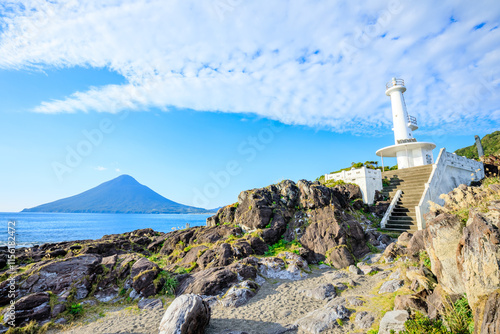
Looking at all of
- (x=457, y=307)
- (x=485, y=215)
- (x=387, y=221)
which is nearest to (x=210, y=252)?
(x=457, y=307)

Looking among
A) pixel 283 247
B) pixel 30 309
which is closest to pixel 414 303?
pixel 283 247

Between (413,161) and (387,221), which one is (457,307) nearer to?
(387,221)

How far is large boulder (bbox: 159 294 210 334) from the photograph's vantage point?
6.77 metres

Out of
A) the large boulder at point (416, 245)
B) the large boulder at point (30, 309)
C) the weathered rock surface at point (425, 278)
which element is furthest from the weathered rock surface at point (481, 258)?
the large boulder at point (30, 309)

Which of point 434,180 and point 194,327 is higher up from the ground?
point 434,180

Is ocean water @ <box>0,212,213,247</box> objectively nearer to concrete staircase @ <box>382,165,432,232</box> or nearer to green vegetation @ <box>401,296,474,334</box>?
green vegetation @ <box>401,296,474,334</box>

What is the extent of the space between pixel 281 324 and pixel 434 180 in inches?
770

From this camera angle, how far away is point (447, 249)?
596 cm

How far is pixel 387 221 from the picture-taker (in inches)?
736

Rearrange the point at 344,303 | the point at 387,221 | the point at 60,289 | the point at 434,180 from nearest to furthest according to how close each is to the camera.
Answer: the point at 344,303
the point at 60,289
the point at 387,221
the point at 434,180

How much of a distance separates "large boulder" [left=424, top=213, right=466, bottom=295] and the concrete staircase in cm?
1275

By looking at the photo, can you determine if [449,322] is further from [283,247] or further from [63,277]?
[63,277]

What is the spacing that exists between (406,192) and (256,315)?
744 inches

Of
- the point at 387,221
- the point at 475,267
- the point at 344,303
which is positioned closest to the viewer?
the point at 475,267
